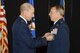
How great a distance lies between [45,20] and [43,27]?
14 centimetres

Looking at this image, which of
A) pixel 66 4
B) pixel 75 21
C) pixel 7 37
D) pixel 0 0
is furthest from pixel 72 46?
pixel 0 0

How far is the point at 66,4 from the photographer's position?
5527 mm

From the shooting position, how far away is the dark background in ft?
17.6

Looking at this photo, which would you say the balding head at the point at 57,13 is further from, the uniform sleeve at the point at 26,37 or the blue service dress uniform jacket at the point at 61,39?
the uniform sleeve at the point at 26,37

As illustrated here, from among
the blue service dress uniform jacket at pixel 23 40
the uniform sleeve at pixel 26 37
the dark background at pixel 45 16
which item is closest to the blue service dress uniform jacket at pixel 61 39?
the blue service dress uniform jacket at pixel 23 40

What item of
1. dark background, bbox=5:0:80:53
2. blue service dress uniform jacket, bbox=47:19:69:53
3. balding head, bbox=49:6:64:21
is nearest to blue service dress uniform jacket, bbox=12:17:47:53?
blue service dress uniform jacket, bbox=47:19:69:53

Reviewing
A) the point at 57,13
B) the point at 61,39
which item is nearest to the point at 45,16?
the point at 57,13

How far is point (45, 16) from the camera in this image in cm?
549

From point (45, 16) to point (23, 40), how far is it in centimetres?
169

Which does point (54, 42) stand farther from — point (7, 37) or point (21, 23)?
point (7, 37)

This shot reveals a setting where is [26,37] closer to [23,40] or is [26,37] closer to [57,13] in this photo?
[23,40]

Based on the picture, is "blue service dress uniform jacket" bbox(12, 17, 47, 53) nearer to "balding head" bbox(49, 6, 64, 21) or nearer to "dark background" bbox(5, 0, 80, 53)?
"balding head" bbox(49, 6, 64, 21)

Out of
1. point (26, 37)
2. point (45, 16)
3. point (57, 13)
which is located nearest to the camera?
point (26, 37)

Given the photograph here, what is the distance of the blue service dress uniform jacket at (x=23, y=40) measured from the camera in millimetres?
3865
